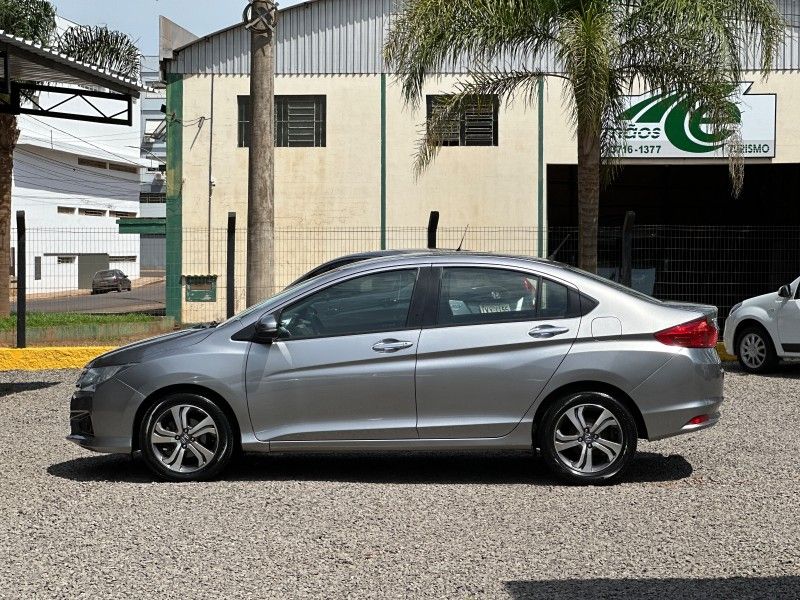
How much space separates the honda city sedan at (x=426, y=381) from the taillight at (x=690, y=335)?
12 millimetres

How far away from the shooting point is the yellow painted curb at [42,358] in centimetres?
1570

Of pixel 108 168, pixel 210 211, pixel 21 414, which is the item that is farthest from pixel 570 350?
pixel 108 168

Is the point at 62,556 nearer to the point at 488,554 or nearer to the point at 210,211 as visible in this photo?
the point at 488,554

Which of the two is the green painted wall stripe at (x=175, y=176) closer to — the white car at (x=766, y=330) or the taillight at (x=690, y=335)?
the white car at (x=766, y=330)

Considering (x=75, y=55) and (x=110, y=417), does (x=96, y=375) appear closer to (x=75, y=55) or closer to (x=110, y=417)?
(x=110, y=417)

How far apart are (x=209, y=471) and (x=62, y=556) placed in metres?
1.95

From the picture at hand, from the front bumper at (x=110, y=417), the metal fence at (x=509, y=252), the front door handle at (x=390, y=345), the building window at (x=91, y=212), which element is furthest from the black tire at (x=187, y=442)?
the building window at (x=91, y=212)

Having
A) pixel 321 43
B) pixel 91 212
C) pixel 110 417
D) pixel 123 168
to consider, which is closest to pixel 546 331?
pixel 110 417

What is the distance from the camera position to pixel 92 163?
6712 centimetres

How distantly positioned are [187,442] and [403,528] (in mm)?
1941

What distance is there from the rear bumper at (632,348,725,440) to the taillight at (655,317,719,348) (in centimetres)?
6

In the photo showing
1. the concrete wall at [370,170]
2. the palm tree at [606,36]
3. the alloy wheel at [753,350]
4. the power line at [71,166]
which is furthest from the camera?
the power line at [71,166]

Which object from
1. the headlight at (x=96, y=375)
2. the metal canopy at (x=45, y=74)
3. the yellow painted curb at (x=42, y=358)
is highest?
the metal canopy at (x=45, y=74)

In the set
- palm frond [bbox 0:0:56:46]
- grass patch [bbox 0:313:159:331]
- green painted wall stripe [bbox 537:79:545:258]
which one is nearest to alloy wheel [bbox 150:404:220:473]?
grass patch [bbox 0:313:159:331]
